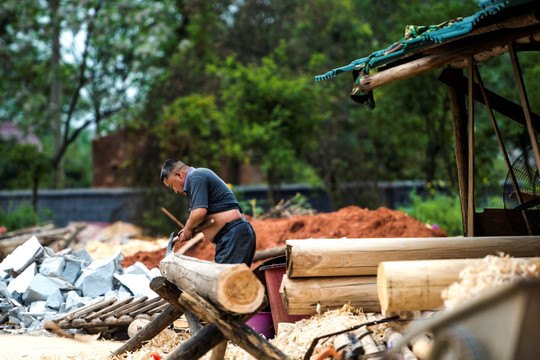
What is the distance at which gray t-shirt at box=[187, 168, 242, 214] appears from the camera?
21.4 feet

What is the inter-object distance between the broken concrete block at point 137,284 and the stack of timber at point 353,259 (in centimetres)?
346

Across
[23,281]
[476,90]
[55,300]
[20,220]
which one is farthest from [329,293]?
[20,220]

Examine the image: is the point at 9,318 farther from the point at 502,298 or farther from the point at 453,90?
the point at 502,298

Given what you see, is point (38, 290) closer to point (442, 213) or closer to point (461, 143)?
point (461, 143)

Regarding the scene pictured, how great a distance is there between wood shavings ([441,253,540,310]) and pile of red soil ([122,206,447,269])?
20.5 feet

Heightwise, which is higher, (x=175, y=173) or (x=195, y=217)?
(x=175, y=173)

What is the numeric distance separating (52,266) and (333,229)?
459 cm

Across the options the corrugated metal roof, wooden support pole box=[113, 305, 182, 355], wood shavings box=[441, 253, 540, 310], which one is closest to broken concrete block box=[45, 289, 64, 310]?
wooden support pole box=[113, 305, 182, 355]

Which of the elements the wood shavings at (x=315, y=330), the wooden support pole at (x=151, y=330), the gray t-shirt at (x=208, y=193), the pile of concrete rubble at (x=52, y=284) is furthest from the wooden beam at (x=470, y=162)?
the pile of concrete rubble at (x=52, y=284)

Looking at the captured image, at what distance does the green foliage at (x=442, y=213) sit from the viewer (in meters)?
14.5

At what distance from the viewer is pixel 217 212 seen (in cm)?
674

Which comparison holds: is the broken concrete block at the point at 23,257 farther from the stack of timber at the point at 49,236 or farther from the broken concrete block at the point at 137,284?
the stack of timber at the point at 49,236

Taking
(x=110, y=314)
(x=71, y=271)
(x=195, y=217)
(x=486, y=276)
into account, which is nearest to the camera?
(x=486, y=276)

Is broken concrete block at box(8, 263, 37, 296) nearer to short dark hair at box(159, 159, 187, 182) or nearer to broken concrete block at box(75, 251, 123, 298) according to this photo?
broken concrete block at box(75, 251, 123, 298)
